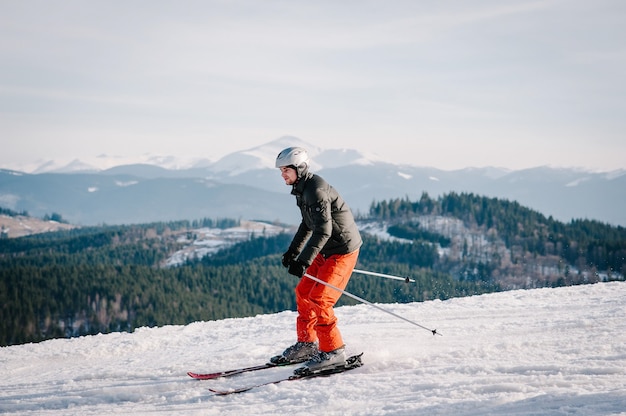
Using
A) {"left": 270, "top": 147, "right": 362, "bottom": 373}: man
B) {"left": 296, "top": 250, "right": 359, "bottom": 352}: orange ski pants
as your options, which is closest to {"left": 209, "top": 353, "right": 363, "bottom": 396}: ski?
{"left": 270, "top": 147, "right": 362, "bottom": 373}: man

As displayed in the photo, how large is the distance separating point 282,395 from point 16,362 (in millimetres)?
6996

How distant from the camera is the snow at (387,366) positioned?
Answer: 7.19 meters

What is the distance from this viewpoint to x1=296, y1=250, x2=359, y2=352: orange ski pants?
8.51 meters

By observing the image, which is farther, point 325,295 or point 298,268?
point 325,295

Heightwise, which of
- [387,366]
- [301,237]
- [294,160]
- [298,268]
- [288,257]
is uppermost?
Result: [294,160]

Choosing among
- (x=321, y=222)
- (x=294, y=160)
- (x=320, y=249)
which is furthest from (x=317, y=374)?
(x=294, y=160)

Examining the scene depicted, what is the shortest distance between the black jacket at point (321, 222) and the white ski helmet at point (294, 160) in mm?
125

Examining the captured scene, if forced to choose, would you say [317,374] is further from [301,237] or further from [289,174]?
[289,174]

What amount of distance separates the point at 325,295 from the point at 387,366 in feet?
4.63

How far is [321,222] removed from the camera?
8.22m

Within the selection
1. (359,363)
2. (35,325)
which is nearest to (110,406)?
(359,363)

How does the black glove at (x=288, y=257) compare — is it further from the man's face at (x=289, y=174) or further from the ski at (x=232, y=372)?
the ski at (x=232, y=372)

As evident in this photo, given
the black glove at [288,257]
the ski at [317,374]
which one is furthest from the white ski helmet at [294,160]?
the ski at [317,374]

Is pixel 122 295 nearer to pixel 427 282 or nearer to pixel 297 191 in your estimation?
pixel 427 282
